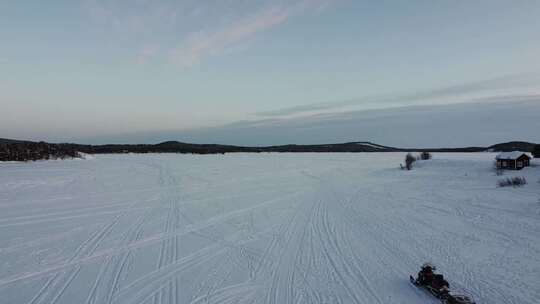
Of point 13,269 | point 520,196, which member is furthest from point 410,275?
point 520,196

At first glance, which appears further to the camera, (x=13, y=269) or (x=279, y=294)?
(x=13, y=269)

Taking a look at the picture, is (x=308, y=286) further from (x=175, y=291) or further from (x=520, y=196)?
(x=520, y=196)

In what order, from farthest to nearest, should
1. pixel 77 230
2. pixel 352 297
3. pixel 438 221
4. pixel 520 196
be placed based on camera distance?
pixel 520 196 < pixel 438 221 < pixel 77 230 < pixel 352 297

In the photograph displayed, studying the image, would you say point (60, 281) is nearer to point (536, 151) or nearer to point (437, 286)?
point (437, 286)

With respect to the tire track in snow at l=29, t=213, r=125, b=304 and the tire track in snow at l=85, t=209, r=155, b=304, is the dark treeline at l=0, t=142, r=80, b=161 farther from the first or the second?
the tire track in snow at l=85, t=209, r=155, b=304

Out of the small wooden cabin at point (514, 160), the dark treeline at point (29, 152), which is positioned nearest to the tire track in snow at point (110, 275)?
the small wooden cabin at point (514, 160)

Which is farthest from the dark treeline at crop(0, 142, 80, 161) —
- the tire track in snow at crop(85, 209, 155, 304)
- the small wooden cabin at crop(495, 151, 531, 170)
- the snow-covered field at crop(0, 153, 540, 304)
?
the small wooden cabin at crop(495, 151, 531, 170)

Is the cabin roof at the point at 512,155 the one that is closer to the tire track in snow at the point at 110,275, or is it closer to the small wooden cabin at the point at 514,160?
the small wooden cabin at the point at 514,160

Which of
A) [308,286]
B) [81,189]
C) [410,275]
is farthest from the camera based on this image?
[81,189]
